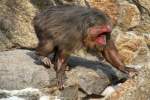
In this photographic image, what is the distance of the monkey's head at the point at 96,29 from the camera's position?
6574mm

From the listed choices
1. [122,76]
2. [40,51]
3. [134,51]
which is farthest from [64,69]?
[134,51]

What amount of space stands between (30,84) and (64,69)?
532 mm

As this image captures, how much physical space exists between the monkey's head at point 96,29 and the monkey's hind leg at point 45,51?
1.53 feet

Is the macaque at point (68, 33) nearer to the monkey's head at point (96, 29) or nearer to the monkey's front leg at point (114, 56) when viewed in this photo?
the monkey's head at point (96, 29)

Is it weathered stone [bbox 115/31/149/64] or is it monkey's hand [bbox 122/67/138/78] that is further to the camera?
weathered stone [bbox 115/31/149/64]

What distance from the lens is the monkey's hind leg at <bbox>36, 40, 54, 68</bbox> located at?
22.0 ft

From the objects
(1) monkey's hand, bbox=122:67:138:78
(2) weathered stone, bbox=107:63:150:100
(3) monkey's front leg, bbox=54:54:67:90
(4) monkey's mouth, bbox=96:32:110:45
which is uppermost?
(4) monkey's mouth, bbox=96:32:110:45

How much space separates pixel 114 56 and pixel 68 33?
81 cm

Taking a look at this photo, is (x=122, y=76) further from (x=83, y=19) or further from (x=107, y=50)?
(x=83, y=19)

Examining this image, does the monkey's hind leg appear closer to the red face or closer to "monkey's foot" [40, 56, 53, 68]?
"monkey's foot" [40, 56, 53, 68]

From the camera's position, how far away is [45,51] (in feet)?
22.2

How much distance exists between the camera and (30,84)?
21.1 ft

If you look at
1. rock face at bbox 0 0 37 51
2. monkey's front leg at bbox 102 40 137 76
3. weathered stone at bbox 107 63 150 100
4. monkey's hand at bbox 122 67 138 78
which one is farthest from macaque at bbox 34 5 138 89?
rock face at bbox 0 0 37 51

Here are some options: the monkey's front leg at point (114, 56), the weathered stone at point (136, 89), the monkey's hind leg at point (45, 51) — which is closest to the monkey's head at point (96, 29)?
the monkey's front leg at point (114, 56)
